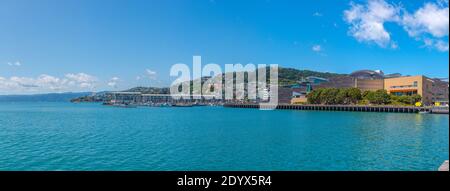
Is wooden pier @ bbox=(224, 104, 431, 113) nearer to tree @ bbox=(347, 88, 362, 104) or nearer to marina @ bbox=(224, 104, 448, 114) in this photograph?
marina @ bbox=(224, 104, 448, 114)

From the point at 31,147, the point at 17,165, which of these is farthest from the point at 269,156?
A: the point at 31,147

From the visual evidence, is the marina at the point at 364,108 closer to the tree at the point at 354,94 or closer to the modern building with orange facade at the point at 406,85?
the tree at the point at 354,94

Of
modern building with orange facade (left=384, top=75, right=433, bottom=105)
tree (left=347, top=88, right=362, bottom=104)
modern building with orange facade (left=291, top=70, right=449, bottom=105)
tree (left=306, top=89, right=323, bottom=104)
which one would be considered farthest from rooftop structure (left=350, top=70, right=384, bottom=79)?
tree (left=347, top=88, right=362, bottom=104)

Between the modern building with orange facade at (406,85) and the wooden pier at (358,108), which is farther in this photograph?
the modern building with orange facade at (406,85)

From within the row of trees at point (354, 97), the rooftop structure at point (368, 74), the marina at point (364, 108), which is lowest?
the marina at point (364, 108)

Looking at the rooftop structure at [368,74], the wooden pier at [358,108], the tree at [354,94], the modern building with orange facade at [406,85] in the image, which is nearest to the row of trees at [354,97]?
the tree at [354,94]

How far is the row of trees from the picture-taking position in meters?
62.5

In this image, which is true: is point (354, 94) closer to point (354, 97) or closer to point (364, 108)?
point (354, 97)

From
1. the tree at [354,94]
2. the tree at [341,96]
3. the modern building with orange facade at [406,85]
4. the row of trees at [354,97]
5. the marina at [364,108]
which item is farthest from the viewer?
the tree at [341,96]

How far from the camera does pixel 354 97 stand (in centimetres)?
6856

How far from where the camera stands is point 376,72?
88.0 m

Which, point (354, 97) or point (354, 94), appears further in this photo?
point (354, 97)

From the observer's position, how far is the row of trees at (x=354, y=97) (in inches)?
2460

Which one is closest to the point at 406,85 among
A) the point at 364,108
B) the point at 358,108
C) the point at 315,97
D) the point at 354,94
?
the point at 354,94
